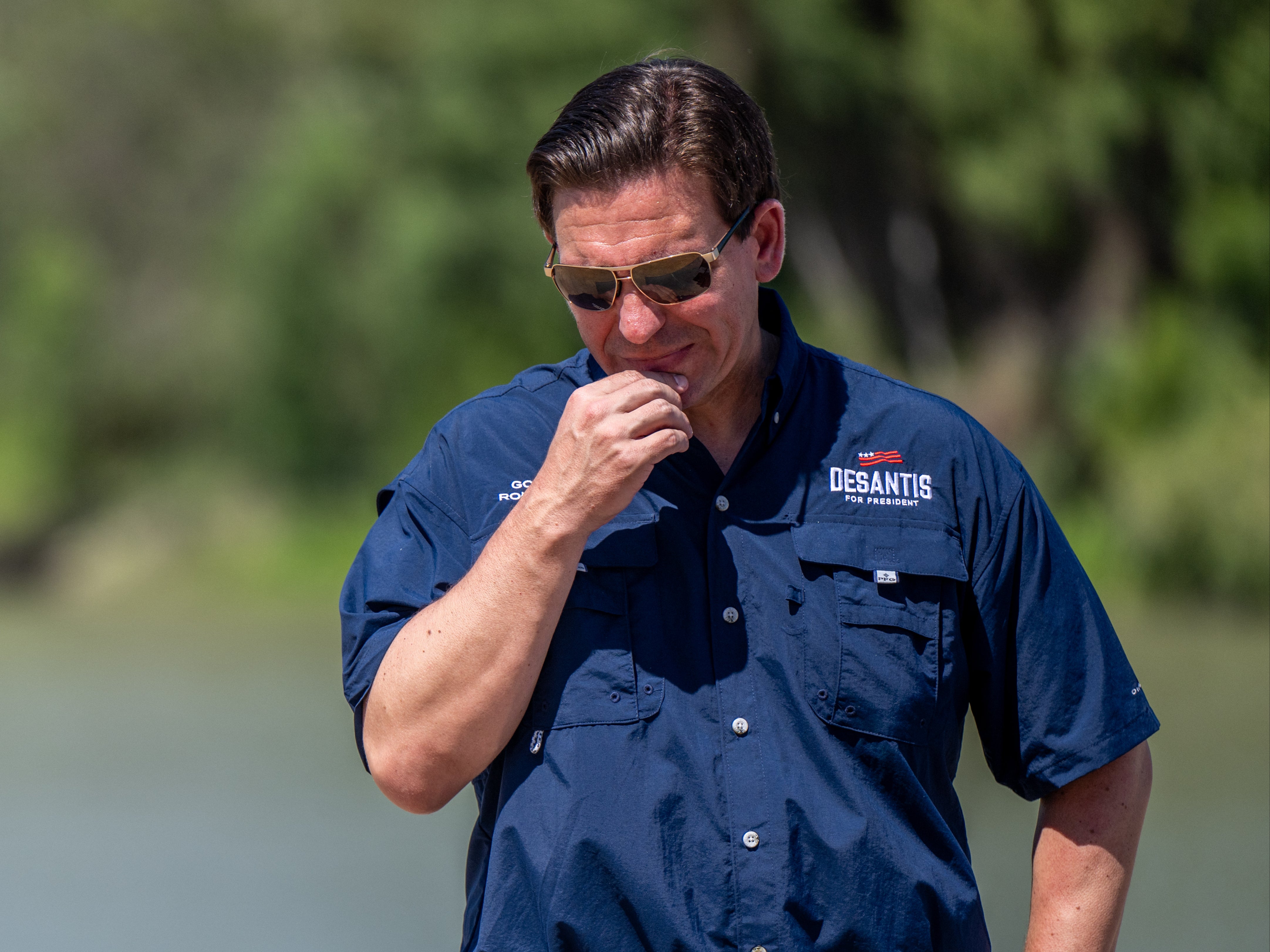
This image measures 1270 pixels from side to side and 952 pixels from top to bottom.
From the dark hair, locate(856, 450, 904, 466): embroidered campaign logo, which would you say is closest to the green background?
the dark hair

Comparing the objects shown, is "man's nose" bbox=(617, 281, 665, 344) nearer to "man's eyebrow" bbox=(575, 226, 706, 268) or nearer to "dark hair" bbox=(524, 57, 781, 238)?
"man's eyebrow" bbox=(575, 226, 706, 268)

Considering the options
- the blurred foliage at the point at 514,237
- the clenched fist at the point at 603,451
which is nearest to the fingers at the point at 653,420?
the clenched fist at the point at 603,451

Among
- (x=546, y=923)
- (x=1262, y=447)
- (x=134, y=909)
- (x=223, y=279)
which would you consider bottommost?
(x=134, y=909)

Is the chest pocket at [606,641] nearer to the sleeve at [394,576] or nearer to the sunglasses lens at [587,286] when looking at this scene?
the sleeve at [394,576]

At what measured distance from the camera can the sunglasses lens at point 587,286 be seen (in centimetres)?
197

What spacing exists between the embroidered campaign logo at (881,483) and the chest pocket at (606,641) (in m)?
0.30

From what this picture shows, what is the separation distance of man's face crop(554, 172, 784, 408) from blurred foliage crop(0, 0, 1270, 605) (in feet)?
13.8

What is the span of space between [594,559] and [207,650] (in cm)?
1150

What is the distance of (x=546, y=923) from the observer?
1816 millimetres

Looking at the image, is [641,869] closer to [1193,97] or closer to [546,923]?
[546,923]

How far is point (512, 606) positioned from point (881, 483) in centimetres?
60

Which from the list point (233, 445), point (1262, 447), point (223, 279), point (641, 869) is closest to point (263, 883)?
point (641, 869)

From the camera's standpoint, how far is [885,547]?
201 centimetres

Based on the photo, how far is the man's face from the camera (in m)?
1.96
